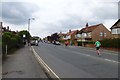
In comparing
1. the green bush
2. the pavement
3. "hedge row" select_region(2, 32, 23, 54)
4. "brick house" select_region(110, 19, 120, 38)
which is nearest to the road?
the pavement

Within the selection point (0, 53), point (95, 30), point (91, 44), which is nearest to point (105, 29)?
point (95, 30)

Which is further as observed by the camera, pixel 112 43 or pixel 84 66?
pixel 112 43

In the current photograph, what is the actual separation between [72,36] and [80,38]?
2614 centimetres

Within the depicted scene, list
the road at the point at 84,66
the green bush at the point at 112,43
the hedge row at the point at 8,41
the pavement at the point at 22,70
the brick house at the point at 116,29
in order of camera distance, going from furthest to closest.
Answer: the brick house at the point at 116,29 → the green bush at the point at 112,43 → the hedge row at the point at 8,41 → the pavement at the point at 22,70 → the road at the point at 84,66

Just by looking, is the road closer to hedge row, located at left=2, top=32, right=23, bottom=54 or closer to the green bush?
hedge row, located at left=2, top=32, right=23, bottom=54

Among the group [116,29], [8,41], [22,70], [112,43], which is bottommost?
[22,70]

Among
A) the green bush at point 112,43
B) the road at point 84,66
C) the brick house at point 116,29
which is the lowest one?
the road at point 84,66

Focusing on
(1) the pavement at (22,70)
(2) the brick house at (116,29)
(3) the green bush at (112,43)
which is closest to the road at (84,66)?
(1) the pavement at (22,70)

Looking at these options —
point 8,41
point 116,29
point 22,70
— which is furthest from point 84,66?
point 116,29

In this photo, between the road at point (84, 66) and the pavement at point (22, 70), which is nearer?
the road at point (84, 66)

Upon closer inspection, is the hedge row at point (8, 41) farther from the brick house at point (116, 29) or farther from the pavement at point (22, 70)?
the brick house at point (116, 29)

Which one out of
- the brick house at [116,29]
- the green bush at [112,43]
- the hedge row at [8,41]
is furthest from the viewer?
the brick house at [116,29]

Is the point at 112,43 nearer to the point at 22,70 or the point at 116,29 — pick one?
the point at 116,29

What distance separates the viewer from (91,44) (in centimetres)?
6372
